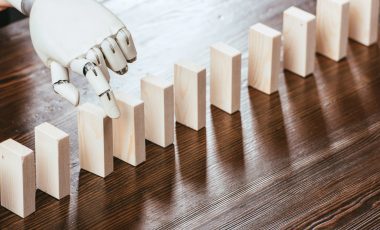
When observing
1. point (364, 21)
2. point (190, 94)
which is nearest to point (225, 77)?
point (190, 94)

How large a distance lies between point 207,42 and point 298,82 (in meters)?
0.16

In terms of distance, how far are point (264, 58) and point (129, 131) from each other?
0.27 metres

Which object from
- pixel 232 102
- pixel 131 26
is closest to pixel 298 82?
pixel 232 102

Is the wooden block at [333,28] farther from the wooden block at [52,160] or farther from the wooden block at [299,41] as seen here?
the wooden block at [52,160]

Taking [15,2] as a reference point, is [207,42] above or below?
below

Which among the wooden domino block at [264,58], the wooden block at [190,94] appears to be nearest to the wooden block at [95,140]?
the wooden block at [190,94]

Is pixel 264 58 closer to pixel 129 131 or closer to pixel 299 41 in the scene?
pixel 299 41

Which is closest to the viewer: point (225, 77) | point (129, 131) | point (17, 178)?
point (17, 178)

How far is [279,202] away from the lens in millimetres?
1244

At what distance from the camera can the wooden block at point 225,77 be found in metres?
1.42

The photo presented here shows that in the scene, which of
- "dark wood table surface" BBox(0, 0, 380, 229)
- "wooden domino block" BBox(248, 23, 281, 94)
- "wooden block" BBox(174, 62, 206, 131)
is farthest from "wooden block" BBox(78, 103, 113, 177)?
"wooden domino block" BBox(248, 23, 281, 94)

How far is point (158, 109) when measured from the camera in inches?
53.7

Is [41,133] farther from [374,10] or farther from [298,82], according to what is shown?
[374,10]

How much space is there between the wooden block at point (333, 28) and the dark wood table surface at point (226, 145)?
0.02 metres
